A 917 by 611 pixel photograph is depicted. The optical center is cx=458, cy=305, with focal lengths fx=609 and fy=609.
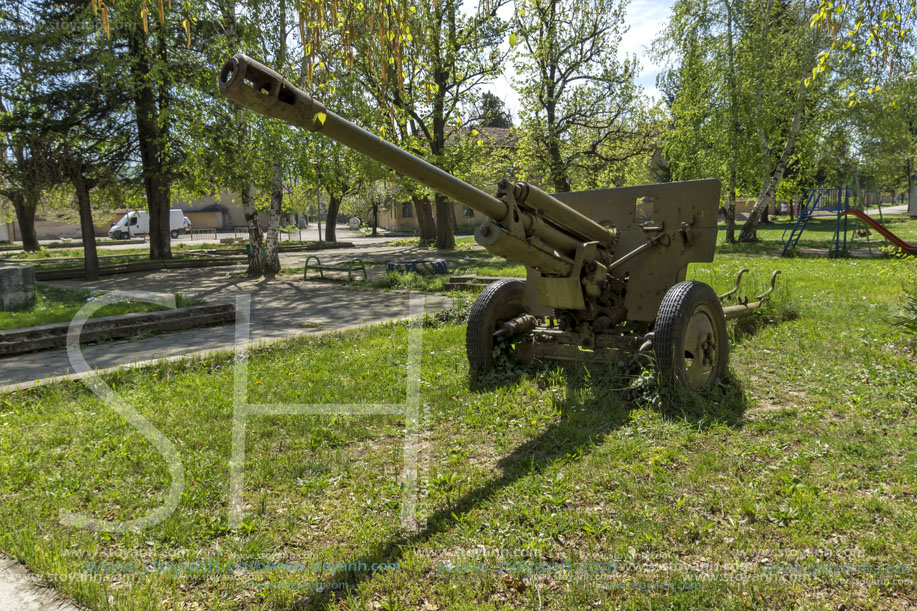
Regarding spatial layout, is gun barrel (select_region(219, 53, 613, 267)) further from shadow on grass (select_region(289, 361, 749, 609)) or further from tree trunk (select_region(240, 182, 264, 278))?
tree trunk (select_region(240, 182, 264, 278))

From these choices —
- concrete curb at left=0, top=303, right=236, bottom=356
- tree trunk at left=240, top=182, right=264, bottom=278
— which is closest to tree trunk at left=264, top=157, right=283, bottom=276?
tree trunk at left=240, top=182, right=264, bottom=278

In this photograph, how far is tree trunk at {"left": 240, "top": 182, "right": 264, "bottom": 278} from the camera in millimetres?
16578

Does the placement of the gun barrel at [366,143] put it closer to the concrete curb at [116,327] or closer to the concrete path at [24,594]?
the concrete path at [24,594]

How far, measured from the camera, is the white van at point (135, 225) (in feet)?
152

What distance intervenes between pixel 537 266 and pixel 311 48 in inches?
90.0

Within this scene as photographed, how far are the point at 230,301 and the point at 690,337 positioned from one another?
780 centimetres

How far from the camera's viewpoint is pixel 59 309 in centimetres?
1000

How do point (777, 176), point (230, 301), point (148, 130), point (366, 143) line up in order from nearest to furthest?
point (366, 143) → point (230, 301) → point (148, 130) → point (777, 176)


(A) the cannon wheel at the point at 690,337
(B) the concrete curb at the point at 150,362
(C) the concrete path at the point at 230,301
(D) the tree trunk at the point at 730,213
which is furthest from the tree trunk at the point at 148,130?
(D) the tree trunk at the point at 730,213

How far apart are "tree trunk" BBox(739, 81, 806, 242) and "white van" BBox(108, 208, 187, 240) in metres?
38.6

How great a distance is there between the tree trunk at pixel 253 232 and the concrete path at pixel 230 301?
0.57 meters

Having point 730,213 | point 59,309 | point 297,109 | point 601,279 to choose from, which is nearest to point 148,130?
point 59,309

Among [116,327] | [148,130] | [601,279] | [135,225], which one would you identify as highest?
[148,130]

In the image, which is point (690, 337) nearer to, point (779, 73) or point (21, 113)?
point (21, 113)
